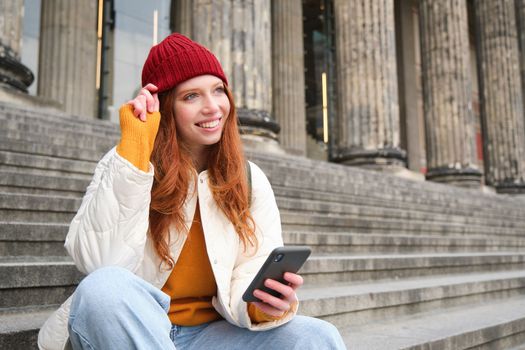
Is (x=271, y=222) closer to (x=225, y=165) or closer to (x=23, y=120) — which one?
(x=225, y=165)

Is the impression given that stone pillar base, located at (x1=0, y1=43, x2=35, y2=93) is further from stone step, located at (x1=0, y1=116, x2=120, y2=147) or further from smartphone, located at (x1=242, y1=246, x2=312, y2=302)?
smartphone, located at (x1=242, y1=246, x2=312, y2=302)

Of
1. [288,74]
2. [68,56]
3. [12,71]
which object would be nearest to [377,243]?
[12,71]

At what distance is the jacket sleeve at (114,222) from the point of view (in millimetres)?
1418

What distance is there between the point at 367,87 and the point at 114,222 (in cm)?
985

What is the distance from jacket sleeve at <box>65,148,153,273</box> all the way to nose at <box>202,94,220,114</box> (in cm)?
35

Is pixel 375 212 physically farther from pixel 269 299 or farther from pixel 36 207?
pixel 269 299

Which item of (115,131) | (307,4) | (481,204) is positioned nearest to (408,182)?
(481,204)

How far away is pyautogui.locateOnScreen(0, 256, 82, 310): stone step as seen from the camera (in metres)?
2.25

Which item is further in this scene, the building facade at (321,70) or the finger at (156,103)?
the building facade at (321,70)

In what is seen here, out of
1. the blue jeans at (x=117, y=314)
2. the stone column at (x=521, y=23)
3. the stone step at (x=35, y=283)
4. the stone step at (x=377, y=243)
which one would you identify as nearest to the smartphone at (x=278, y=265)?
the blue jeans at (x=117, y=314)

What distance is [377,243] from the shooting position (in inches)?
197

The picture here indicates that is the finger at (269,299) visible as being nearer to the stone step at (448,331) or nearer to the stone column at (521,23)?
the stone step at (448,331)

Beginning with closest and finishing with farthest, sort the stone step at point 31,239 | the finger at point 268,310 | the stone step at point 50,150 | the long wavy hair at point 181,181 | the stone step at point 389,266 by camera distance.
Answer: the finger at point 268,310
the long wavy hair at point 181,181
the stone step at point 31,239
the stone step at point 389,266
the stone step at point 50,150

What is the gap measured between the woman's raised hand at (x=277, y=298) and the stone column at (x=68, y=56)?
9785 millimetres
